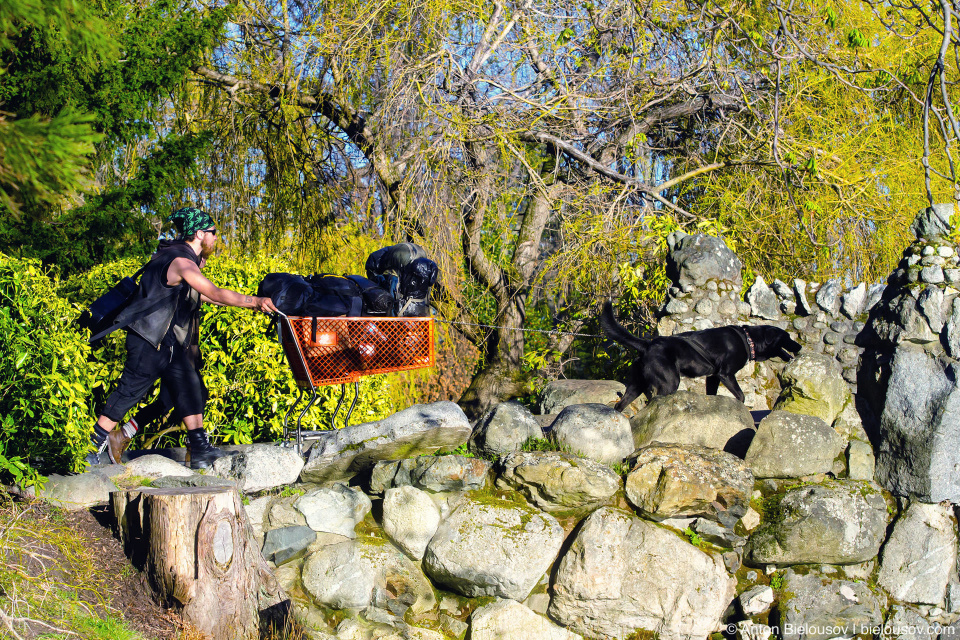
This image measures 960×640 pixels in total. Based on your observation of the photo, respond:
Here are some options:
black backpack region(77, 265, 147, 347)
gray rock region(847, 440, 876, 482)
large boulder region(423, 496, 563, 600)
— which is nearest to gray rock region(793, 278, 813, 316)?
gray rock region(847, 440, 876, 482)

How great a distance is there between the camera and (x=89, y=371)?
15.9 ft

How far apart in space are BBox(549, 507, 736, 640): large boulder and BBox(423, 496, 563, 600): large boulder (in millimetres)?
157

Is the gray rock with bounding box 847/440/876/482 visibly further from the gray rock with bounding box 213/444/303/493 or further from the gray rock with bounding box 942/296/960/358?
the gray rock with bounding box 213/444/303/493

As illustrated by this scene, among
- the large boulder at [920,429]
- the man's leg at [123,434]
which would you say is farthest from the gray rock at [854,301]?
the man's leg at [123,434]

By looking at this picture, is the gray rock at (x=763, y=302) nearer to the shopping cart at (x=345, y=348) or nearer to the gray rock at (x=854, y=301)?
the gray rock at (x=854, y=301)

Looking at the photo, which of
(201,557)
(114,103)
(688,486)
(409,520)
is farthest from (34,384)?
(688,486)

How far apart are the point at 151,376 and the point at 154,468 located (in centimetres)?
54

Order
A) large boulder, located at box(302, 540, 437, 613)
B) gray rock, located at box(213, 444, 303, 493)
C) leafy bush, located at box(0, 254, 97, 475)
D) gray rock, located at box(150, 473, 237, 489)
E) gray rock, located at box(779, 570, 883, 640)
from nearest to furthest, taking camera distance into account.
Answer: leafy bush, located at box(0, 254, 97, 475)
large boulder, located at box(302, 540, 437, 613)
gray rock, located at box(150, 473, 237, 489)
gray rock, located at box(779, 570, 883, 640)
gray rock, located at box(213, 444, 303, 493)

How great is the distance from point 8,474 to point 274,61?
16.1ft

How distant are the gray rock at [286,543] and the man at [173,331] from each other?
771 mm

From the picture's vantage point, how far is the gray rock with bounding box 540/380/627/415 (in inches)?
228

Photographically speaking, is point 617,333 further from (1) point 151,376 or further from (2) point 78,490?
(2) point 78,490

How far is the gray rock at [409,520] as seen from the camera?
4219 mm

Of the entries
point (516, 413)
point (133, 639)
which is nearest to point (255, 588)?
point (133, 639)
